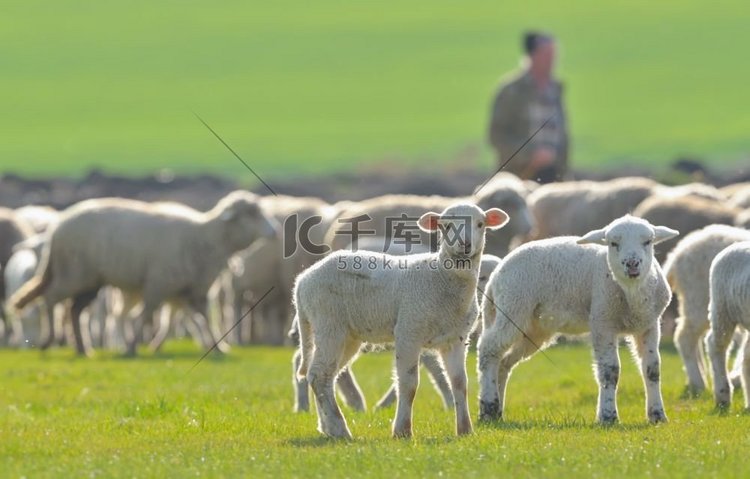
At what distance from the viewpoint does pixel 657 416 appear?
1070 cm

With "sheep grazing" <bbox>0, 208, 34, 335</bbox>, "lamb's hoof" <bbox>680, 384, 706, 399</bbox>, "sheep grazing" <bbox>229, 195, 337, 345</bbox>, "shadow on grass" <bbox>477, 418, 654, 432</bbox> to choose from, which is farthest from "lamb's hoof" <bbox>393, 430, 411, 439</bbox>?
"sheep grazing" <bbox>0, 208, 34, 335</bbox>

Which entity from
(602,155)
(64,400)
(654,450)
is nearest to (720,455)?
(654,450)

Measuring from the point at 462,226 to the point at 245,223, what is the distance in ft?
37.6

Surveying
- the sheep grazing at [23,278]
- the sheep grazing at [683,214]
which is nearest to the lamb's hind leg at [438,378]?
the sheep grazing at [683,214]

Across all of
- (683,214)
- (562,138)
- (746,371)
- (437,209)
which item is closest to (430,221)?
(746,371)

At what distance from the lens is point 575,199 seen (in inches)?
899

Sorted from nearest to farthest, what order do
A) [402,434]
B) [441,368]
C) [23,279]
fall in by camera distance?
1. [402,434]
2. [441,368]
3. [23,279]

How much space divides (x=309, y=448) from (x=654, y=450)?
212cm

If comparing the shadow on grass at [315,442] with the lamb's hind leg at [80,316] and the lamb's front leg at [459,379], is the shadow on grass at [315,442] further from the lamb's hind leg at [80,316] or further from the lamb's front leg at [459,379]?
the lamb's hind leg at [80,316]

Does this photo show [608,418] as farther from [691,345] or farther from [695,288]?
[695,288]

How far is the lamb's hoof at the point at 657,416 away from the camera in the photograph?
1068 cm

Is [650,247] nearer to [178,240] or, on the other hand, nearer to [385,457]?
[385,457]

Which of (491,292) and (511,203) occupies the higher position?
(511,203)

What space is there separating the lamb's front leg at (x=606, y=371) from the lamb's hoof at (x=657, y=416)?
273 millimetres
